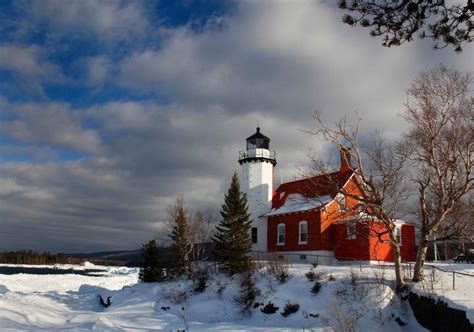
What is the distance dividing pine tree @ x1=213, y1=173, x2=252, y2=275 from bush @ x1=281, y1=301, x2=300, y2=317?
306 inches

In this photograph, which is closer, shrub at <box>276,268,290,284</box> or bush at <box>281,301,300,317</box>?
bush at <box>281,301,300,317</box>

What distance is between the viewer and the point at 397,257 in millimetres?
21438

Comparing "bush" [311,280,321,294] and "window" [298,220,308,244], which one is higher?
"window" [298,220,308,244]

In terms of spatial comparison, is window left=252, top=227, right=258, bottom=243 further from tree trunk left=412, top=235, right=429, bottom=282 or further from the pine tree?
tree trunk left=412, top=235, right=429, bottom=282

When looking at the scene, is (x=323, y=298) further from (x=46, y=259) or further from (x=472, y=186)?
(x=46, y=259)

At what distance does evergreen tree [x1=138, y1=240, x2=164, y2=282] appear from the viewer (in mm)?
36031

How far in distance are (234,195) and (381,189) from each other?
14750 millimetres

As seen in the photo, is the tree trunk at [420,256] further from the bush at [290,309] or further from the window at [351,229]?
the bush at [290,309]

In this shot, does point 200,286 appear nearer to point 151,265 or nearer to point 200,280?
point 200,280

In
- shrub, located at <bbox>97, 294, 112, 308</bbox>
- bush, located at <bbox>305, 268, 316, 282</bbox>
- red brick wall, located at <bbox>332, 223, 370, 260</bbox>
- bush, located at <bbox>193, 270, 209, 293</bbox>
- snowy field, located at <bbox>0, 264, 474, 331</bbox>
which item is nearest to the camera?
snowy field, located at <bbox>0, 264, 474, 331</bbox>

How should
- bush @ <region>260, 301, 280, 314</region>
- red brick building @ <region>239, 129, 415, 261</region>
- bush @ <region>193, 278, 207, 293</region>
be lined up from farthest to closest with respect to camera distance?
red brick building @ <region>239, 129, 415, 261</region>
bush @ <region>193, 278, 207, 293</region>
bush @ <region>260, 301, 280, 314</region>

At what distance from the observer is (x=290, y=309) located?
73.7 feet

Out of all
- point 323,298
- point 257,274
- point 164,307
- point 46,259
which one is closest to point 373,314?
point 323,298

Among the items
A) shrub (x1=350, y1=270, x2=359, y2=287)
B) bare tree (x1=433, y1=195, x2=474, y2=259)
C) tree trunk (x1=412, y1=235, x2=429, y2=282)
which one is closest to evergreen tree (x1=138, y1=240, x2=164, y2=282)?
shrub (x1=350, y1=270, x2=359, y2=287)
